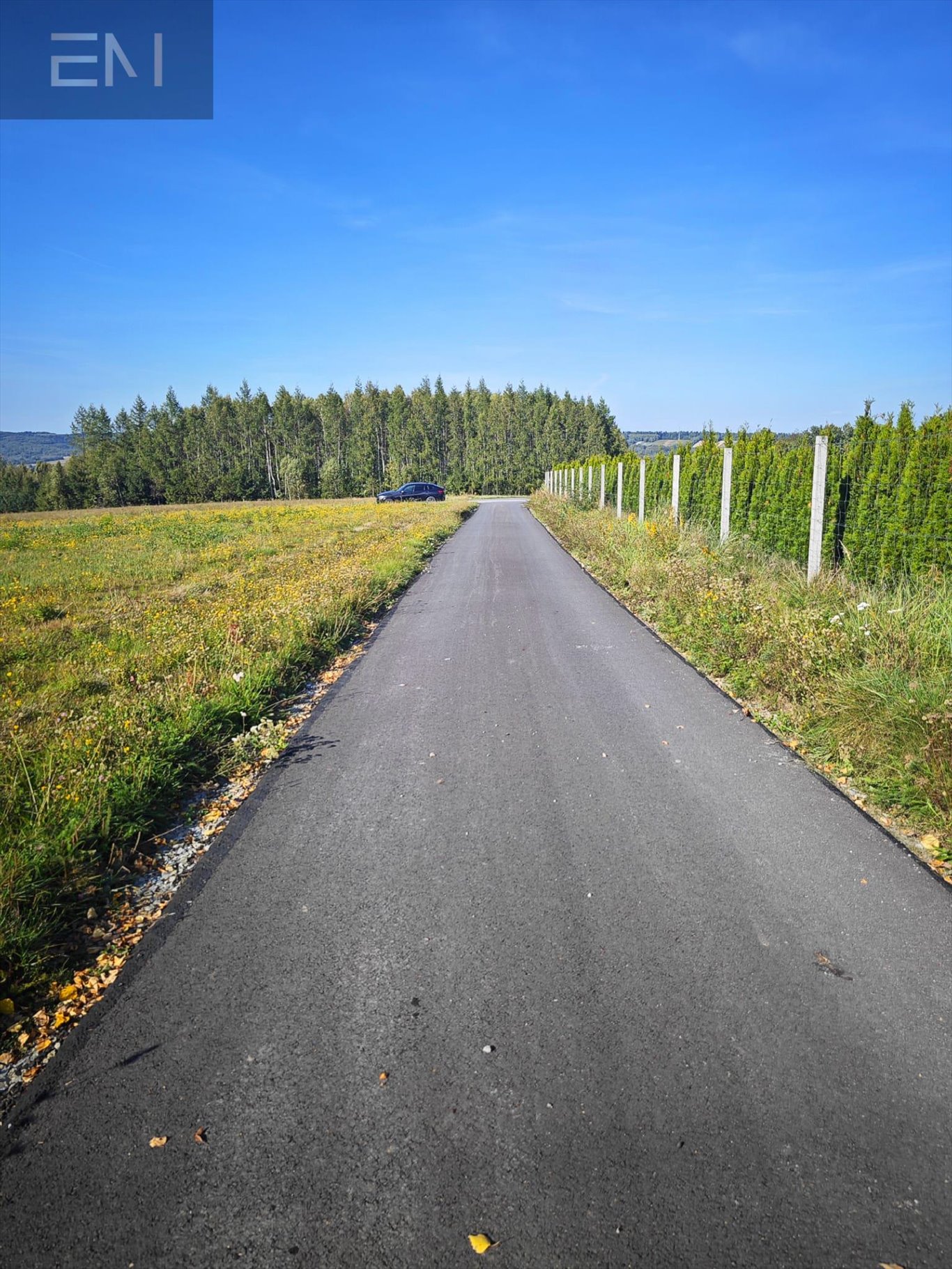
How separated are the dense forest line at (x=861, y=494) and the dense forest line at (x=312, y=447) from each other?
69522mm

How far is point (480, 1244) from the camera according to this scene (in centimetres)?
183

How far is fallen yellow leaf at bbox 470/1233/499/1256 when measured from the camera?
5.98 feet

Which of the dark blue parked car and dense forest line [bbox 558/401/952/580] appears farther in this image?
the dark blue parked car

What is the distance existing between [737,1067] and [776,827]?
188cm

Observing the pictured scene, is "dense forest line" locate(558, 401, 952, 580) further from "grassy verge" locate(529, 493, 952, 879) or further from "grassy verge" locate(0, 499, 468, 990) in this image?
"grassy verge" locate(0, 499, 468, 990)

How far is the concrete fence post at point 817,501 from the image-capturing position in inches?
339

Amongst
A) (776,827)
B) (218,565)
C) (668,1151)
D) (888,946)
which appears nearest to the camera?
(668,1151)

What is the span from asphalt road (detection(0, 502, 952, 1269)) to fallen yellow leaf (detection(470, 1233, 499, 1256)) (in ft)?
Result: 0.09

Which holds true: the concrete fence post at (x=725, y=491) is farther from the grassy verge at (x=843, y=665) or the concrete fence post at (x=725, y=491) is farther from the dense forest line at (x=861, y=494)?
the grassy verge at (x=843, y=665)

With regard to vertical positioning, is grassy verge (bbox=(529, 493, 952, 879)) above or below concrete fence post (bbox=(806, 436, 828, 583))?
below

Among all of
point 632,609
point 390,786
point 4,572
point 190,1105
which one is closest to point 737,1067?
point 190,1105

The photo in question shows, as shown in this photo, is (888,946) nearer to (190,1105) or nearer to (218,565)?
(190,1105)

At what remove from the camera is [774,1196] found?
1.95 metres

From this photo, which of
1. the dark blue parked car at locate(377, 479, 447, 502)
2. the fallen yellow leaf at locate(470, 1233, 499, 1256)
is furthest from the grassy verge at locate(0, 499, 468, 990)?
the dark blue parked car at locate(377, 479, 447, 502)
